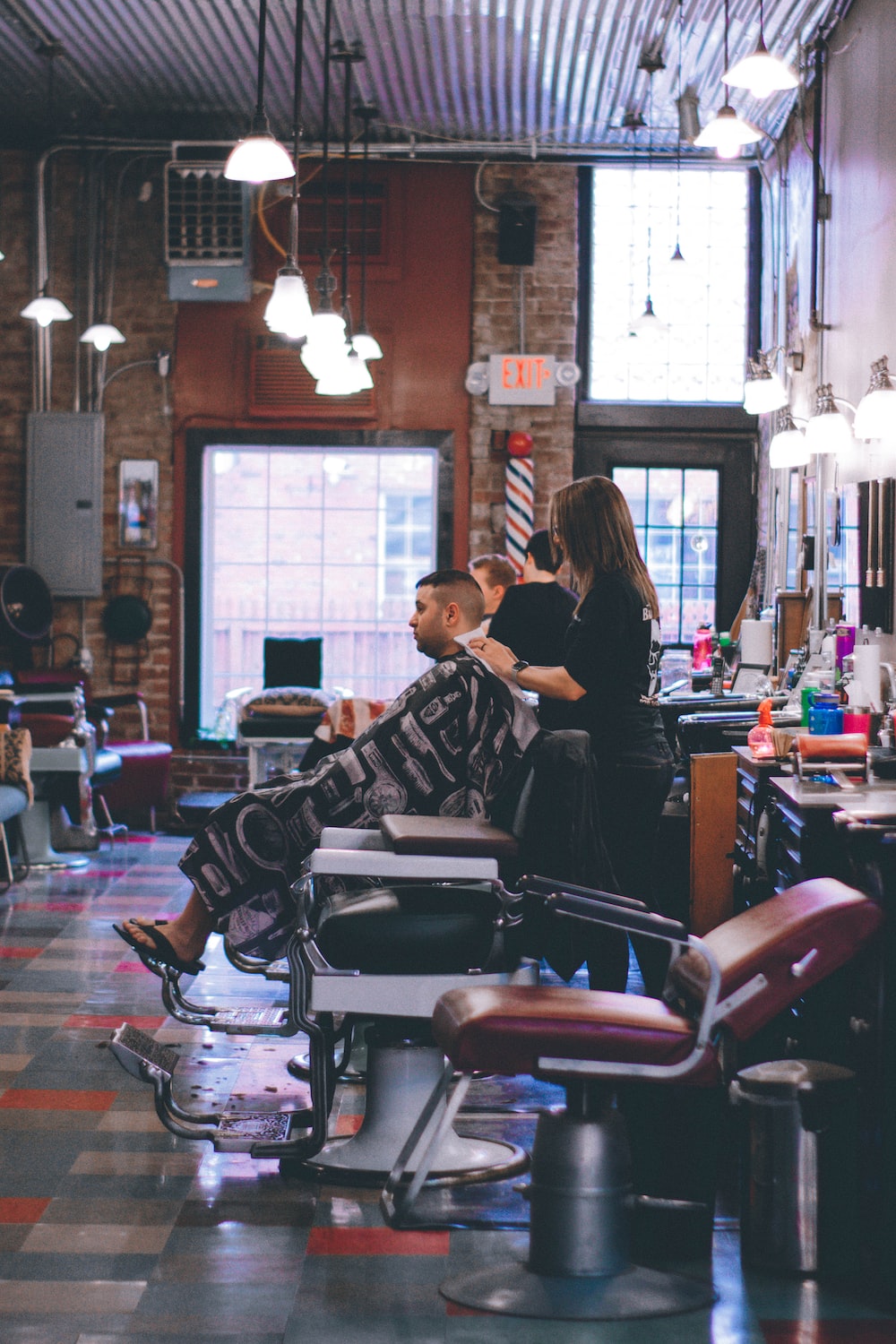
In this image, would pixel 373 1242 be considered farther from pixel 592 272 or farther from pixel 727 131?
pixel 592 272

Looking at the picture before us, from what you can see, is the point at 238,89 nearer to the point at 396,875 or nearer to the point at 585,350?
the point at 585,350

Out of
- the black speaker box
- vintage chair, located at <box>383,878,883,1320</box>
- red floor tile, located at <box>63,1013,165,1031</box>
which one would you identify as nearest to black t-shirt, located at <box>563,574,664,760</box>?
vintage chair, located at <box>383,878,883,1320</box>

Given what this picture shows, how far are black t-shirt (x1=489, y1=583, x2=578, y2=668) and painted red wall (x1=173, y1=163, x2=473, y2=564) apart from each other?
291 centimetres

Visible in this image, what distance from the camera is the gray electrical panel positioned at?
7.44 metres

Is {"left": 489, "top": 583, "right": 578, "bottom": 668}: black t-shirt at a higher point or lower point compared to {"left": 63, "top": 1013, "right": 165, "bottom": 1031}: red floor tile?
higher

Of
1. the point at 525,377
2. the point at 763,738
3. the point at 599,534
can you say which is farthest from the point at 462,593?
the point at 525,377

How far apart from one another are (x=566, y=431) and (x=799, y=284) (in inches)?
59.3

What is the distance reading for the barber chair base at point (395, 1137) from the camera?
110 inches

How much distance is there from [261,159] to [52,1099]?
7.72ft

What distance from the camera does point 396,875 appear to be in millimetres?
2688

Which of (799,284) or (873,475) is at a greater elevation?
(799,284)

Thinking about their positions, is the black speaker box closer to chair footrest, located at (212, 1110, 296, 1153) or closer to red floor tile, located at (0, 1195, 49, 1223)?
chair footrest, located at (212, 1110, 296, 1153)

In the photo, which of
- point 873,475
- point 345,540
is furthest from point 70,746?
point 873,475

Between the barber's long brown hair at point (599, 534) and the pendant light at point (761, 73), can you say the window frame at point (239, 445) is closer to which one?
the pendant light at point (761, 73)
